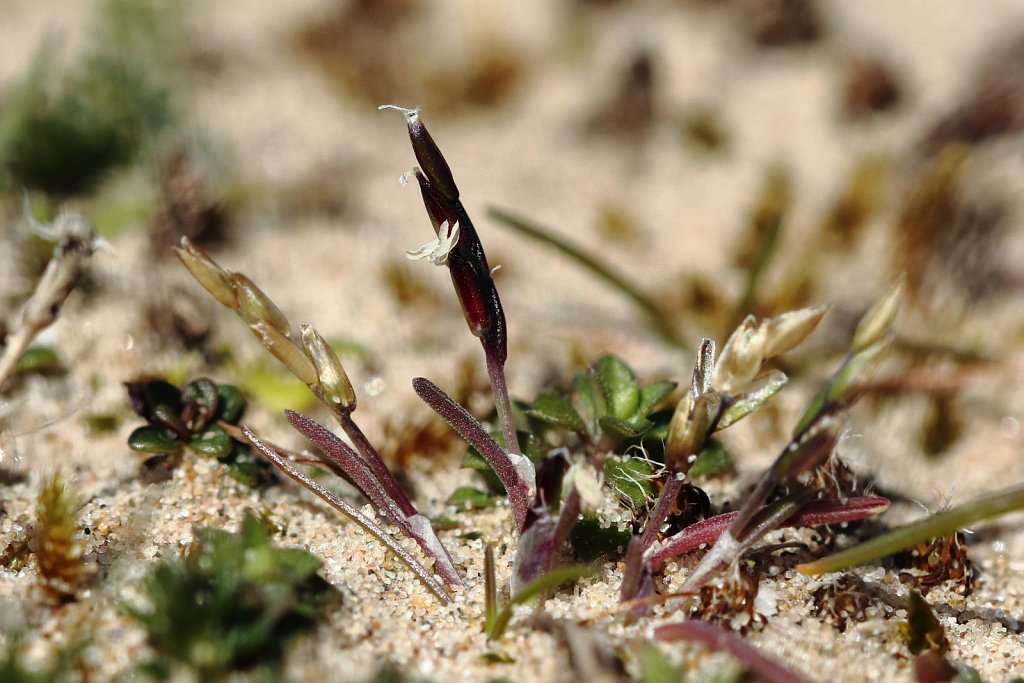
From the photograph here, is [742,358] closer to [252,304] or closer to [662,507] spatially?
[662,507]

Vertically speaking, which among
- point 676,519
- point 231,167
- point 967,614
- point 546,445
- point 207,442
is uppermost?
point 231,167

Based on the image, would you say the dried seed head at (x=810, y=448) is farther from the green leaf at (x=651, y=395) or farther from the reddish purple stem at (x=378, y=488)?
the reddish purple stem at (x=378, y=488)

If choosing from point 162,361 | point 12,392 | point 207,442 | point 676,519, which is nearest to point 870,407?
point 676,519

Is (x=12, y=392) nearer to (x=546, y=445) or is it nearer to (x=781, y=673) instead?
(x=546, y=445)

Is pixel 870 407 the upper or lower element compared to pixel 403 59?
lower

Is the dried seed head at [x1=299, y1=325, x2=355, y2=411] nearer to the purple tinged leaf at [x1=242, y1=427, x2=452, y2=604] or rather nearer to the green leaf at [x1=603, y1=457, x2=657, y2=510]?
the purple tinged leaf at [x1=242, y1=427, x2=452, y2=604]

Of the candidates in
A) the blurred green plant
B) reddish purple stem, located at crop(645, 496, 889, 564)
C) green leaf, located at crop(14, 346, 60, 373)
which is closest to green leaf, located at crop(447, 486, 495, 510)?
reddish purple stem, located at crop(645, 496, 889, 564)

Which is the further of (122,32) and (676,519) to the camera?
(122,32)
